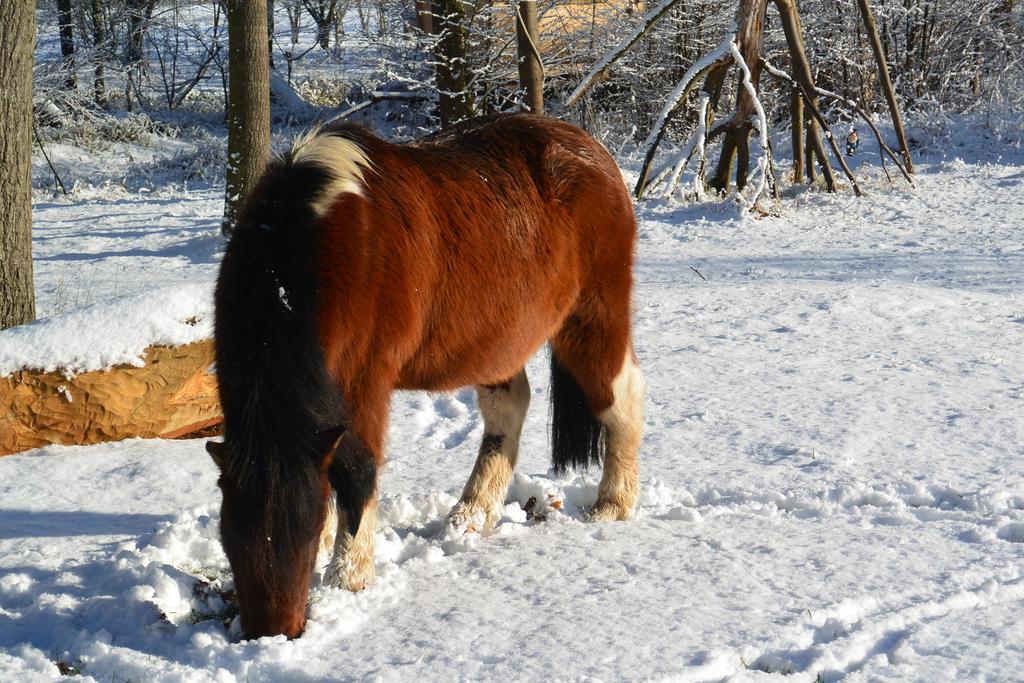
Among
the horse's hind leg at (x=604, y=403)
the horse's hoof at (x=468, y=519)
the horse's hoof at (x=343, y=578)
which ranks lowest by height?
the horse's hoof at (x=468, y=519)

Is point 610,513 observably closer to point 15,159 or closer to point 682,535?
point 682,535

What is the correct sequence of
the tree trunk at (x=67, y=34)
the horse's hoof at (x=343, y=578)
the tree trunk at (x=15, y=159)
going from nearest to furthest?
1. the horse's hoof at (x=343, y=578)
2. the tree trunk at (x=15, y=159)
3. the tree trunk at (x=67, y=34)

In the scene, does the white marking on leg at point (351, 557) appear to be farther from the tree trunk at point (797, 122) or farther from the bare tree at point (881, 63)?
the bare tree at point (881, 63)

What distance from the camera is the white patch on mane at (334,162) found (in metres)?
3.25

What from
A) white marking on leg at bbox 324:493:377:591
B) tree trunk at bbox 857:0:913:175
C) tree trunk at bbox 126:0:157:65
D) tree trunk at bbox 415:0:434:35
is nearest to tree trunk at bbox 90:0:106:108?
tree trunk at bbox 126:0:157:65

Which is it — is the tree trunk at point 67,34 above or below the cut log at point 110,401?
above

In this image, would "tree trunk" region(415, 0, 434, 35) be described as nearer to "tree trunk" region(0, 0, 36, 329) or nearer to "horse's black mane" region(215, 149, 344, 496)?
"tree trunk" region(0, 0, 36, 329)

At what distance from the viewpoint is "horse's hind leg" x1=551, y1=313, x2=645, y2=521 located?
4.29 meters

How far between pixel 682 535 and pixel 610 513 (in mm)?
411

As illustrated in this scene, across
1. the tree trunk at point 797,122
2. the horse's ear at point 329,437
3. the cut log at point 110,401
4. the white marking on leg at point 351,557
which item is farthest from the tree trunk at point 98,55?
the horse's ear at point 329,437

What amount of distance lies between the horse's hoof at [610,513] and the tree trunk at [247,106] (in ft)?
18.2

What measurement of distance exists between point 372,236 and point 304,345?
1.72ft

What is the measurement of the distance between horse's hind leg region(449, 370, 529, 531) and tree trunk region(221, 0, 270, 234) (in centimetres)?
502

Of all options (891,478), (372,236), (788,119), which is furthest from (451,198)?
(788,119)
